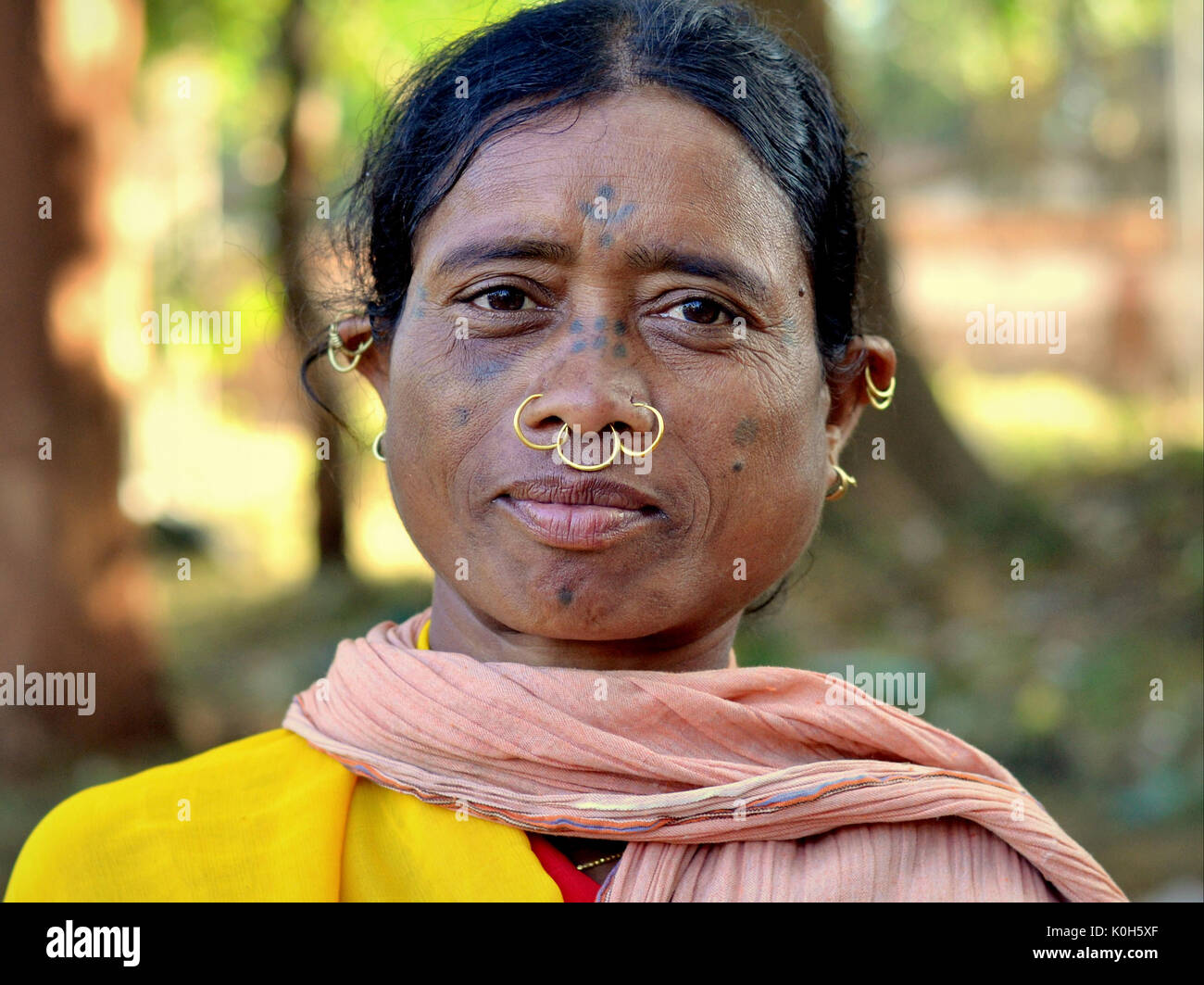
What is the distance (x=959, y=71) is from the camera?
2644 centimetres

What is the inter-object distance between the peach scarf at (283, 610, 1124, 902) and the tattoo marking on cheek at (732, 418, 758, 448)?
1.30 ft

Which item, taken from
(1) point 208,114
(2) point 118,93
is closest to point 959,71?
(1) point 208,114

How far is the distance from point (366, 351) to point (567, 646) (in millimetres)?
748

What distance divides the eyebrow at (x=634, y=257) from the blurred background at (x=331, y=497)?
76cm

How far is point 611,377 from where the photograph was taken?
6.43ft

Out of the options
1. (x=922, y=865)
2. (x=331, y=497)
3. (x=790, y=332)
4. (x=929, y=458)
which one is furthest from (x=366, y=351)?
(x=331, y=497)

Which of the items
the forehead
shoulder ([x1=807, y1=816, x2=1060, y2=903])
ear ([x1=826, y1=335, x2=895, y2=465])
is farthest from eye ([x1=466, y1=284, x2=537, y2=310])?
shoulder ([x1=807, y1=816, x2=1060, y2=903])

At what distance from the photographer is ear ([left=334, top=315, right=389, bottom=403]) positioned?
95.6 inches

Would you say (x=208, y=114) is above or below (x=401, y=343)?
above

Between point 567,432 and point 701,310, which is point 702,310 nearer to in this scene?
point 701,310

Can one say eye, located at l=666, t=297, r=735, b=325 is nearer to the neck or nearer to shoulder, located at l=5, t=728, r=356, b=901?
the neck

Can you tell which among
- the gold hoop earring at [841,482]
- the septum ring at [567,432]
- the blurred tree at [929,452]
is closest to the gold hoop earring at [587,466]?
the septum ring at [567,432]
